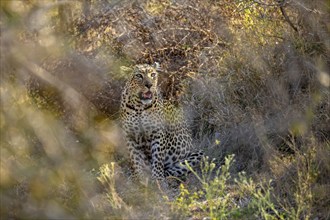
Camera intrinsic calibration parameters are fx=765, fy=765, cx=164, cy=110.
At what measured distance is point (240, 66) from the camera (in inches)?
420

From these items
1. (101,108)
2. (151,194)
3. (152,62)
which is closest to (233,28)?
(152,62)

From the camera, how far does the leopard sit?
412 inches

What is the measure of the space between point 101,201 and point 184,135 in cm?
347

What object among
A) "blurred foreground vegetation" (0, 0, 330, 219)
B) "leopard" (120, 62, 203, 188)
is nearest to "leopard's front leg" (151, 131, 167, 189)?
"leopard" (120, 62, 203, 188)

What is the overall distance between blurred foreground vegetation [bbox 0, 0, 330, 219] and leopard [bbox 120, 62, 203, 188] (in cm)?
24

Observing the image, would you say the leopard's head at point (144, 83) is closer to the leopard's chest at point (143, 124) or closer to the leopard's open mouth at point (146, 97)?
the leopard's open mouth at point (146, 97)

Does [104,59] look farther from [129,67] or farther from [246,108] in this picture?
[246,108]

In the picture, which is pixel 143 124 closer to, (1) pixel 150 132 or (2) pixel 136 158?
(1) pixel 150 132

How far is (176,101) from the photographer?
11.8 metres

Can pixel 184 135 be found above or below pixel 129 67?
below

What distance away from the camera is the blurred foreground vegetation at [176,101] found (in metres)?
5.20

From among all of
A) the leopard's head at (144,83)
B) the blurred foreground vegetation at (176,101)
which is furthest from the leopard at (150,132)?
the blurred foreground vegetation at (176,101)

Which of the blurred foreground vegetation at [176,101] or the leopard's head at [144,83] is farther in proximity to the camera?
the leopard's head at [144,83]

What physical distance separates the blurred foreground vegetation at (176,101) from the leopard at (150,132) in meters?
0.24
